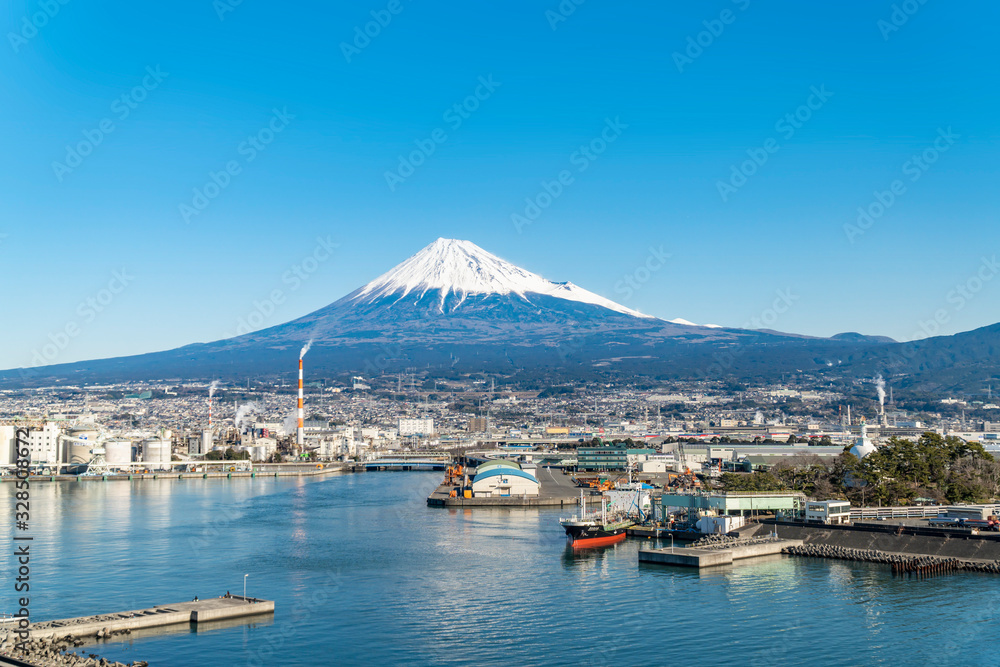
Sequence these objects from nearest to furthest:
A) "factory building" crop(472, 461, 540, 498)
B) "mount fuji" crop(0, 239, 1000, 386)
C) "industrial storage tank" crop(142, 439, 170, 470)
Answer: "factory building" crop(472, 461, 540, 498) → "industrial storage tank" crop(142, 439, 170, 470) → "mount fuji" crop(0, 239, 1000, 386)

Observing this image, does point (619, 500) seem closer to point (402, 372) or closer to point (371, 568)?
point (371, 568)

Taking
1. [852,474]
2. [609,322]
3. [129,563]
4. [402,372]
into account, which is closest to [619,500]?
[852,474]

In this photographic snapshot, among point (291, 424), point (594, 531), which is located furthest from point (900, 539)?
point (291, 424)

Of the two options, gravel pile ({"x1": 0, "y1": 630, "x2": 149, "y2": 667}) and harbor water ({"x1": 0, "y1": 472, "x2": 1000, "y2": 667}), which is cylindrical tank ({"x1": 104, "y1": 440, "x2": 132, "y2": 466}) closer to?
harbor water ({"x1": 0, "y1": 472, "x2": 1000, "y2": 667})

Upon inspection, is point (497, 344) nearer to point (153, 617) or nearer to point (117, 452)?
point (117, 452)

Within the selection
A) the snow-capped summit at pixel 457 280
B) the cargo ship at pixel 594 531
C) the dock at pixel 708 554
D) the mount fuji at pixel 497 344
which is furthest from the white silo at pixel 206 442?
the snow-capped summit at pixel 457 280

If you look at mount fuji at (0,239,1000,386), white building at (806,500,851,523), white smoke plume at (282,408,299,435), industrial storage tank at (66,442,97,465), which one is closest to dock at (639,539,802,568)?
white building at (806,500,851,523)
